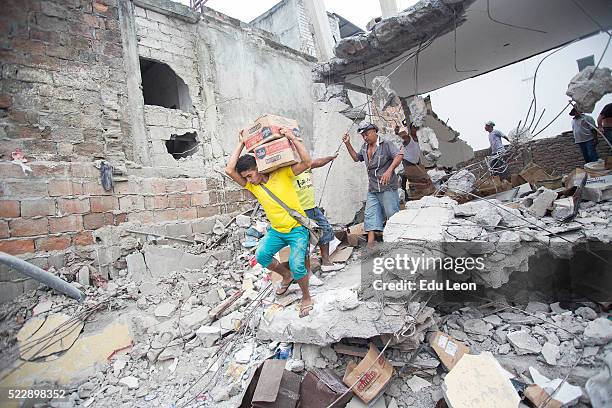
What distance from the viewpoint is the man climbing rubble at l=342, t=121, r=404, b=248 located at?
3.74 m

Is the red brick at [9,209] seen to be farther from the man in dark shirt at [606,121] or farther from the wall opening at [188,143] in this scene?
the man in dark shirt at [606,121]

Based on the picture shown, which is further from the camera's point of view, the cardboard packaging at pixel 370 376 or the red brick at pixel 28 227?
the red brick at pixel 28 227

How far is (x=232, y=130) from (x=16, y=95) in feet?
9.49

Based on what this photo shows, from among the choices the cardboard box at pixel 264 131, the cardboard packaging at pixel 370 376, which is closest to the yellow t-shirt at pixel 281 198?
the cardboard box at pixel 264 131

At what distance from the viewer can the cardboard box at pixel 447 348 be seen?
7.90 ft

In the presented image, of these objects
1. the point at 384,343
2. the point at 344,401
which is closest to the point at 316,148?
the point at 384,343

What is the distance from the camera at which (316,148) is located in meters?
5.52

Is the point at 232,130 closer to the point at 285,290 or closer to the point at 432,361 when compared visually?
the point at 285,290

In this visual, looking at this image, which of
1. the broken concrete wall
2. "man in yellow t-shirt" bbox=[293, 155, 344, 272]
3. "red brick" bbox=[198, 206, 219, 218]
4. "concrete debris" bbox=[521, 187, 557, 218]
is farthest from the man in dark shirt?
"red brick" bbox=[198, 206, 219, 218]

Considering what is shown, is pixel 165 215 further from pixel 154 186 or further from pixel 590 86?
pixel 590 86

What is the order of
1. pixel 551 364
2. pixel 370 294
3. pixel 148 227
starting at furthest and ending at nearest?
pixel 148 227 → pixel 370 294 → pixel 551 364

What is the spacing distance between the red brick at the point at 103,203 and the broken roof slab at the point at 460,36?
12.6 feet

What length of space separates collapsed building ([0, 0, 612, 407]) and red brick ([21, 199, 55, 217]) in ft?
0.05

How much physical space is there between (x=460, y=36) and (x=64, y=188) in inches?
239
